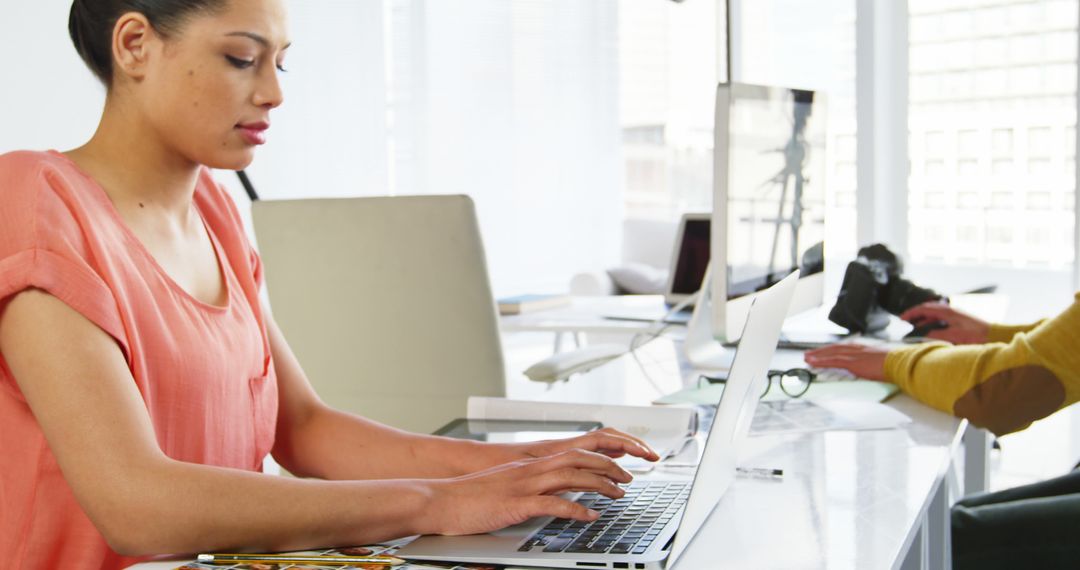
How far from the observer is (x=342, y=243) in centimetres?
211

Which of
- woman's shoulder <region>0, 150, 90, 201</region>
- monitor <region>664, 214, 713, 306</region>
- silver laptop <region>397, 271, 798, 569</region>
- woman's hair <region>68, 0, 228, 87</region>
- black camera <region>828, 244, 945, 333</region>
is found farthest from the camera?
monitor <region>664, 214, 713, 306</region>

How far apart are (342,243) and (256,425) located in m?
0.89

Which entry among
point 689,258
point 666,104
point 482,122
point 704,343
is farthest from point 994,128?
point 704,343

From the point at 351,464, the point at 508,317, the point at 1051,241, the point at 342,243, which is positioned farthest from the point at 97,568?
the point at 1051,241

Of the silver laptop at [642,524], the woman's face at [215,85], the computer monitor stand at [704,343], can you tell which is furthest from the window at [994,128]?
the woman's face at [215,85]

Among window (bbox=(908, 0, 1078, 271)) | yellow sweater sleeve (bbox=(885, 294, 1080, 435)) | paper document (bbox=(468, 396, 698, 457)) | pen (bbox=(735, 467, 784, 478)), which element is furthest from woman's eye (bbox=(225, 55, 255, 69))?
window (bbox=(908, 0, 1078, 271))

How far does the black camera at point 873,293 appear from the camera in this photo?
225 centimetres

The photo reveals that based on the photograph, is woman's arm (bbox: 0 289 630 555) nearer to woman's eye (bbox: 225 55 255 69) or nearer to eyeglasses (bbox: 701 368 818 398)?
woman's eye (bbox: 225 55 255 69)

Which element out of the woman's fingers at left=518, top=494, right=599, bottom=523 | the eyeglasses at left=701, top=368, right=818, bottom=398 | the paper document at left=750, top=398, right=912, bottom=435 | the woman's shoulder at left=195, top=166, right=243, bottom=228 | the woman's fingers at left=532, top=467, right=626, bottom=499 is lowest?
the paper document at left=750, top=398, right=912, bottom=435

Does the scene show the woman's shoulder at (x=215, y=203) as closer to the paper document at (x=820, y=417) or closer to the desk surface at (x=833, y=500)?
the desk surface at (x=833, y=500)

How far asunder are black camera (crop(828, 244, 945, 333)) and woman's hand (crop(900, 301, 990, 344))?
108mm

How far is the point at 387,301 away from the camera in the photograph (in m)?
2.11

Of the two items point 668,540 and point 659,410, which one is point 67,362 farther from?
point 659,410

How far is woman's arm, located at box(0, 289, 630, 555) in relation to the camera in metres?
0.92
